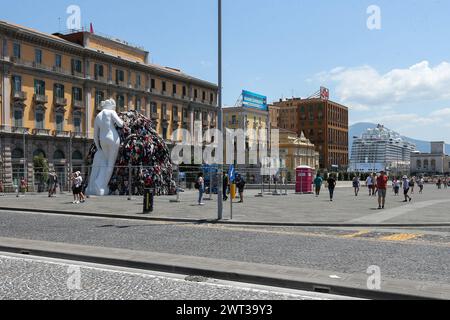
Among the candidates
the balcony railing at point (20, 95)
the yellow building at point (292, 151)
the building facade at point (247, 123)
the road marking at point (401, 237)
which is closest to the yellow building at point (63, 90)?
the balcony railing at point (20, 95)

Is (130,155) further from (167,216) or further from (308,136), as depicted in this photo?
(308,136)

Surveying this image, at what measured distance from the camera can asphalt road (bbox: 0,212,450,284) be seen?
9.41 metres

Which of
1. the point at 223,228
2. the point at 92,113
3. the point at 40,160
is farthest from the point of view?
the point at 92,113

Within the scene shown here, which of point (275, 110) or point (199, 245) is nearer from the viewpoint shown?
point (199, 245)

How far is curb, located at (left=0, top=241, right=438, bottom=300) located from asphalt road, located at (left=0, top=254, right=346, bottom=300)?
237 millimetres

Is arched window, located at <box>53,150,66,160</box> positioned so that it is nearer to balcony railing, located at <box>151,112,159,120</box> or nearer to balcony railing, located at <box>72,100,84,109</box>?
balcony railing, located at <box>72,100,84,109</box>

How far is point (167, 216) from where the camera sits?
61.8 ft

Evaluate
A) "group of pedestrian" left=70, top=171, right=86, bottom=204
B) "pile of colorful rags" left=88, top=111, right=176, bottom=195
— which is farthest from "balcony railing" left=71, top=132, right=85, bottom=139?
"group of pedestrian" left=70, top=171, right=86, bottom=204

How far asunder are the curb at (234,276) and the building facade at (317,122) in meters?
133

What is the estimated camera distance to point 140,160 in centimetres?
3284

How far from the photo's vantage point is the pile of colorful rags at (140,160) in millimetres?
32281

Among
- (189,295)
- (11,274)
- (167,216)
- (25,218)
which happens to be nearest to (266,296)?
(189,295)

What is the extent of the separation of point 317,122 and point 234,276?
143030 millimetres

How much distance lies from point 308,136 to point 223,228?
13747 cm
